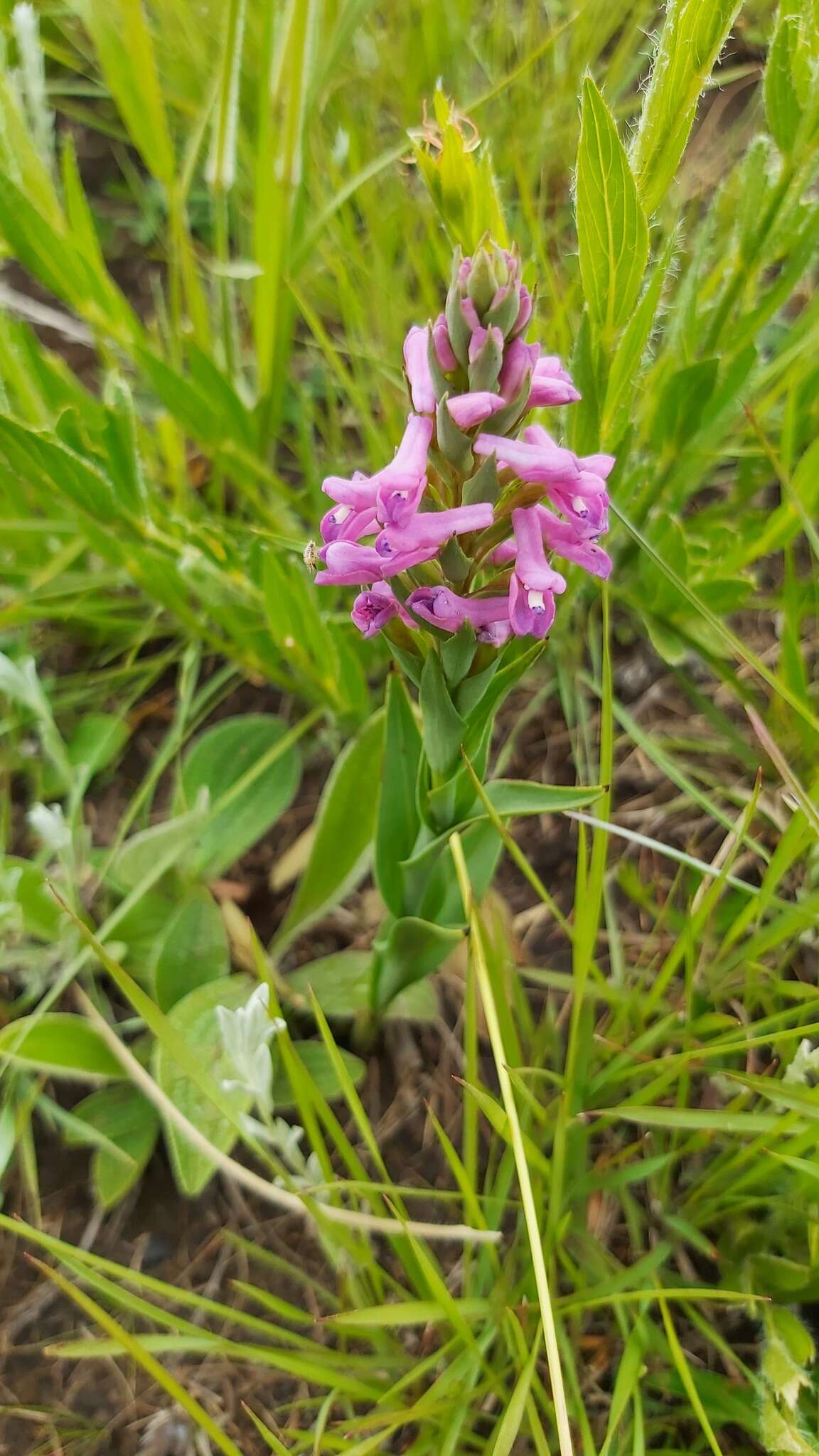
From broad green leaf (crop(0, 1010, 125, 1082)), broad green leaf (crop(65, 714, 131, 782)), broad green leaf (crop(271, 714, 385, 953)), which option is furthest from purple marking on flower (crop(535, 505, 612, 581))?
broad green leaf (crop(65, 714, 131, 782))

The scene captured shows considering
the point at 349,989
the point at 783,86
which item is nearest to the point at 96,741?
the point at 349,989

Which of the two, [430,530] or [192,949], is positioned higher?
[430,530]

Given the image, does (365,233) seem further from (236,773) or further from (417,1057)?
(417,1057)

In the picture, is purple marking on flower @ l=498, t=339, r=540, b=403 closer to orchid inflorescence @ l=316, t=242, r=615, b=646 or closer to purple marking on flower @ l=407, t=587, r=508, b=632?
orchid inflorescence @ l=316, t=242, r=615, b=646

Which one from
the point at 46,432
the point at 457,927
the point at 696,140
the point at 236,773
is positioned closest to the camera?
the point at 457,927

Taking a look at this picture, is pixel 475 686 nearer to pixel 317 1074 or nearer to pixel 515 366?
pixel 515 366

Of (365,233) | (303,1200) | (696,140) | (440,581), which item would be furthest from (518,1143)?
(696,140)
